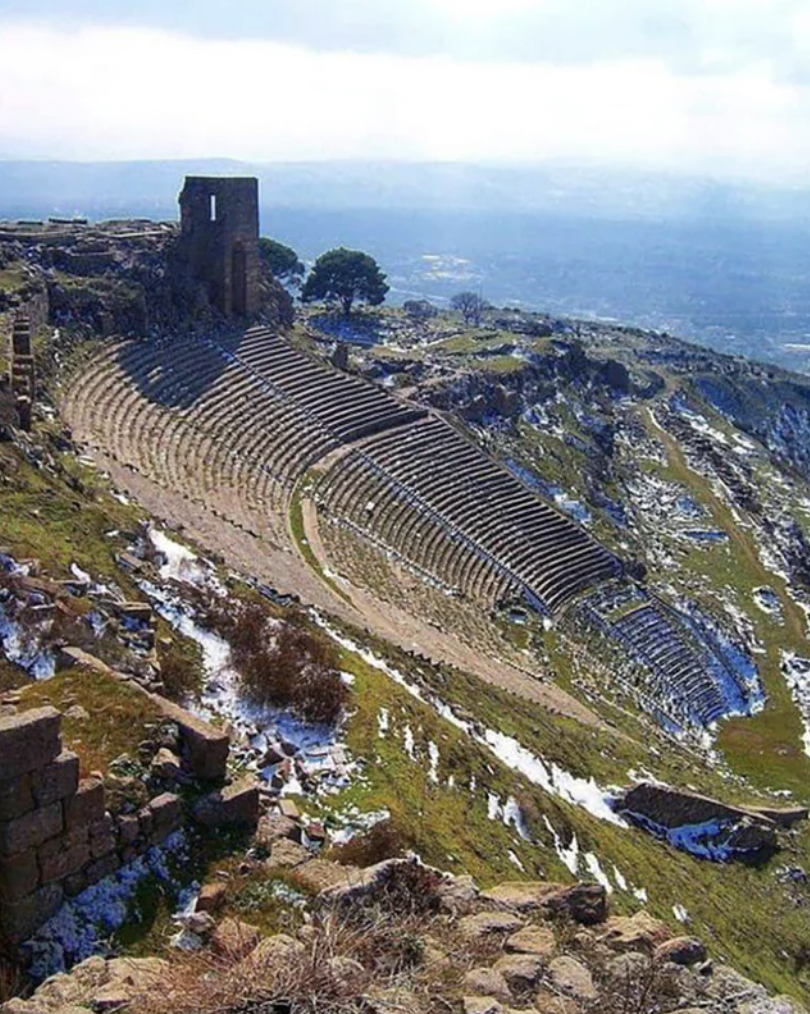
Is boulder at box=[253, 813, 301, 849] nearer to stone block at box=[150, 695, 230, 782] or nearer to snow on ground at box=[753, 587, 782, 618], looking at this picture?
stone block at box=[150, 695, 230, 782]

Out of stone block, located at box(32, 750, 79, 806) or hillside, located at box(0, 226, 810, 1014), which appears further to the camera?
hillside, located at box(0, 226, 810, 1014)

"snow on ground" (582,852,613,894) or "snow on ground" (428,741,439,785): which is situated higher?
"snow on ground" (428,741,439,785)

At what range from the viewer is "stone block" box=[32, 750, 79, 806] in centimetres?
852

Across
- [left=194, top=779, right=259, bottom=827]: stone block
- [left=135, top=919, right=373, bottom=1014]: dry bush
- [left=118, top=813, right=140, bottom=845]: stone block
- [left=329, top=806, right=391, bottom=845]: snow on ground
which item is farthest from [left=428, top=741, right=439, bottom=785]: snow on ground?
[left=135, top=919, right=373, bottom=1014]: dry bush

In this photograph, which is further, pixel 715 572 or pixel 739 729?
pixel 715 572

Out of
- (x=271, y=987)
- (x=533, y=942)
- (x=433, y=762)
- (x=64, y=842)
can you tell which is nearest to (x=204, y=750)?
(x=64, y=842)

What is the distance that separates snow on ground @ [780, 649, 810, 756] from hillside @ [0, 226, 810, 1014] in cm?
21

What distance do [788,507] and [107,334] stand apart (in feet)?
123

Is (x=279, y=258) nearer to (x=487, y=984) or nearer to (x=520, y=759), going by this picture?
(x=520, y=759)

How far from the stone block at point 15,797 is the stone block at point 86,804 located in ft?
1.25

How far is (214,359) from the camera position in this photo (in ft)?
127

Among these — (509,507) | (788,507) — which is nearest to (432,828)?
(509,507)

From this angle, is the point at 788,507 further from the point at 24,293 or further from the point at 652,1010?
the point at 652,1010

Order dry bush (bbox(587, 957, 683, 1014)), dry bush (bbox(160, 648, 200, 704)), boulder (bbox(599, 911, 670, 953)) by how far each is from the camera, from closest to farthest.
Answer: dry bush (bbox(587, 957, 683, 1014)) < boulder (bbox(599, 911, 670, 953)) < dry bush (bbox(160, 648, 200, 704))
